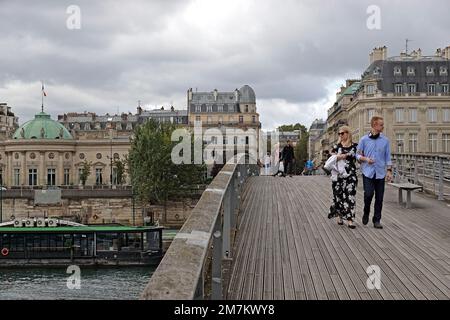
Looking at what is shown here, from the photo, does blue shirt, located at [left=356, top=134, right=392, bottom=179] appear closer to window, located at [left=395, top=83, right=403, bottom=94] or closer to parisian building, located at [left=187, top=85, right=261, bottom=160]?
window, located at [left=395, top=83, right=403, bottom=94]

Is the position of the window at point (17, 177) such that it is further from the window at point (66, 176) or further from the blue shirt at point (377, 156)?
the blue shirt at point (377, 156)

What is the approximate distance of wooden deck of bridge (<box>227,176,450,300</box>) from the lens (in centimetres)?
718

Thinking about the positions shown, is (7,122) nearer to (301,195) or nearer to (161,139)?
(161,139)

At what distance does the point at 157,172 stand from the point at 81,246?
26.5 meters

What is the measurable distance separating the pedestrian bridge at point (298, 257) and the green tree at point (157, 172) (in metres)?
59.0

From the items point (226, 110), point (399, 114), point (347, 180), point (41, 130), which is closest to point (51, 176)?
point (41, 130)

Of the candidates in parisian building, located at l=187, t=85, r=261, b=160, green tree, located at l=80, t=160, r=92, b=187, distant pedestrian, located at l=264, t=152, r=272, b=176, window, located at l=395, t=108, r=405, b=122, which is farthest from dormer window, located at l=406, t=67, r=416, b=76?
green tree, located at l=80, t=160, r=92, b=187

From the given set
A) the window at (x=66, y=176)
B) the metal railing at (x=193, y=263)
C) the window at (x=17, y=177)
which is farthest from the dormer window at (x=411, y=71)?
the metal railing at (x=193, y=263)

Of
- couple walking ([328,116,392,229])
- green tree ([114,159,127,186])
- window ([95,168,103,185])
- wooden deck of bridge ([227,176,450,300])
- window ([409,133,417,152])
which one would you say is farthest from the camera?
window ([95,168,103,185])

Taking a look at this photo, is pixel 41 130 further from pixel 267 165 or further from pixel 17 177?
pixel 267 165

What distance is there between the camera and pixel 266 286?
736 cm

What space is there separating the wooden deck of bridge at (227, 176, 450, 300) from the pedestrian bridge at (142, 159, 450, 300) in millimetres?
11
